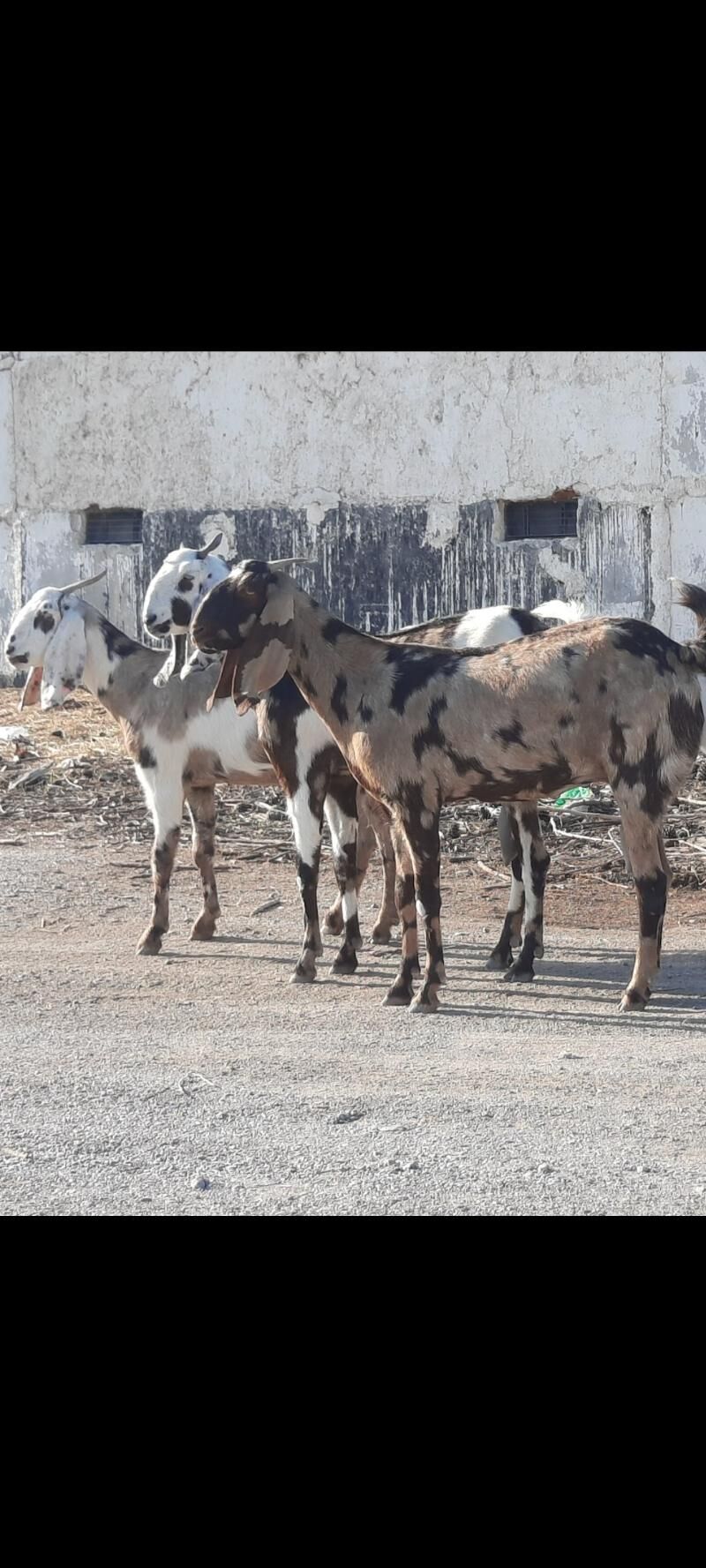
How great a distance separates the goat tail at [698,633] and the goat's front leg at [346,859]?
241cm

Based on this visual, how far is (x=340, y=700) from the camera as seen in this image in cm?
925

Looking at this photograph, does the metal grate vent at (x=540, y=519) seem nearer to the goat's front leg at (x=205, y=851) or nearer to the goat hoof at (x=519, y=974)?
the goat's front leg at (x=205, y=851)

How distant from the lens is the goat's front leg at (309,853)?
9.58 metres

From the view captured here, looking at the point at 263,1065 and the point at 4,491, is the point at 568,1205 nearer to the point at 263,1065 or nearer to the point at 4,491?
the point at 263,1065

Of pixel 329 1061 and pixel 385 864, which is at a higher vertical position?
pixel 385 864

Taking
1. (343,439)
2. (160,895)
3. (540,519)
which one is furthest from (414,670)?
(343,439)

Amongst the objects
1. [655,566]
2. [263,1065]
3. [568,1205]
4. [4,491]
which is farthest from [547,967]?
[4,491]

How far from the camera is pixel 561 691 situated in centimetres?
857

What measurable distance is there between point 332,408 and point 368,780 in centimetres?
1140

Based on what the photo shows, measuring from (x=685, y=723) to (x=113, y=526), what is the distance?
13.7m

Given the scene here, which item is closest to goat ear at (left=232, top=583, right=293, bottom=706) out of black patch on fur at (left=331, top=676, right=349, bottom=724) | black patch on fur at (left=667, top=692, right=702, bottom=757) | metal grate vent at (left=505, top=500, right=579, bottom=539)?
black patch on fur at (left=331, top=676, right=349, bottom=724)

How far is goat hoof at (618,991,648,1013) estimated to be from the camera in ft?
27.7

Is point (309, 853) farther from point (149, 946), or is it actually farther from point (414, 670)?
point (414, 670)

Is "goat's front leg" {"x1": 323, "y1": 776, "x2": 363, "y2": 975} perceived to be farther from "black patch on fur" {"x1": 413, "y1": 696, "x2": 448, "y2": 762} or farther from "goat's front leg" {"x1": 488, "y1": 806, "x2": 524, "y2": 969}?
"black patch on fur" {"x1": 413, "y1": 696, "x2": 448, "y2": 762}
